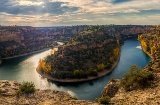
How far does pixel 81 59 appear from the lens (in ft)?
424

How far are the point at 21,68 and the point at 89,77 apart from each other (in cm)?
5270

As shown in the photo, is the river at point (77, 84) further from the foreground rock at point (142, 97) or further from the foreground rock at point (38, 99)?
the foreground rock at point (142, 97)

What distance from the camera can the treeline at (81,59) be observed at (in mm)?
116250

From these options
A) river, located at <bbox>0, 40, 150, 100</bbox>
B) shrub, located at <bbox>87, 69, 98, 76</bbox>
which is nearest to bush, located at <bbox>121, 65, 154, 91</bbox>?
river, located at <bbox>0, 40, 150, 100</bbox>

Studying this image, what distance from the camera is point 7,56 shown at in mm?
192250

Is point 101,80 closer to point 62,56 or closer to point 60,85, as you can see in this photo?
point 60,85

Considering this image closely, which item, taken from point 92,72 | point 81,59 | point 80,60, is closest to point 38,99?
point 92,72

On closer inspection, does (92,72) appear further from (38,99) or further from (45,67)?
(38,99)

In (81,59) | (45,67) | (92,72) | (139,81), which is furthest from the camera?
Answer: (81,59)

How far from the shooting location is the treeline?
116250mm

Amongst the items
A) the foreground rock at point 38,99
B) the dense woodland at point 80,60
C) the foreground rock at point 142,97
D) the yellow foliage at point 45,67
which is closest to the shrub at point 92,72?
the dense woodland at point 80,60

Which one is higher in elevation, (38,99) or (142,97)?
(142,97)

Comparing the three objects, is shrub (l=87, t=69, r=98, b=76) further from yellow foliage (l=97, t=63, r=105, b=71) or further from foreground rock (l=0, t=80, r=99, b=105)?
foreground rock (l=0, t=80, r=99, b=105)

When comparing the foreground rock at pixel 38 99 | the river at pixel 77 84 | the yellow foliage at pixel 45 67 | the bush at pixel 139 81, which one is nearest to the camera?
the foreground rock at pixel 38 99
